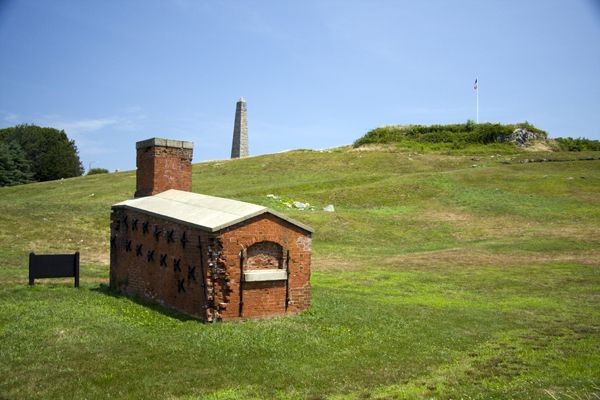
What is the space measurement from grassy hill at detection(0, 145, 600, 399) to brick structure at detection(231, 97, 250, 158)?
38.7 meters

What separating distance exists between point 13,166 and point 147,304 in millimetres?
67598

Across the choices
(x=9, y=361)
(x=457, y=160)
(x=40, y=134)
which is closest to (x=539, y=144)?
(x=457, y=160)

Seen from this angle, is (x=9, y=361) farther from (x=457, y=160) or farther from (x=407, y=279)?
(x=457, y=160)

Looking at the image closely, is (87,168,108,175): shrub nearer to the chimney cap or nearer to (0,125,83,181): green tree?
(0,125,83,181): green tree

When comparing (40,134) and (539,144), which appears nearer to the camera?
(539,144)

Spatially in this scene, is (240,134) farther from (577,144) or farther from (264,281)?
(264,281)

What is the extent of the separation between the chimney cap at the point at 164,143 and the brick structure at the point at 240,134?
56908 millimetres

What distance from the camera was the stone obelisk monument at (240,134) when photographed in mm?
73875

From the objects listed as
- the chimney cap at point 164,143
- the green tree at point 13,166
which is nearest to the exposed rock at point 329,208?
the chimney cap at point 164,143

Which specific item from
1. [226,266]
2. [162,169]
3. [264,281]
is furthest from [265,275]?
[162,169]

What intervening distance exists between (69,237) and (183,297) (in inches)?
653

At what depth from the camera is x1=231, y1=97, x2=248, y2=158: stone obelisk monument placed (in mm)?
73875

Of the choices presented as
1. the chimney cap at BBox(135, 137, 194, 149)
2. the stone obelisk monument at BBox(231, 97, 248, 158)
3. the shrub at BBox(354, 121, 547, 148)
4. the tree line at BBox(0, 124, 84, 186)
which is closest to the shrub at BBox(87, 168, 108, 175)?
the tree line at BBox(0, 124, 84, 186)

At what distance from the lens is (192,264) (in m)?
12.6
